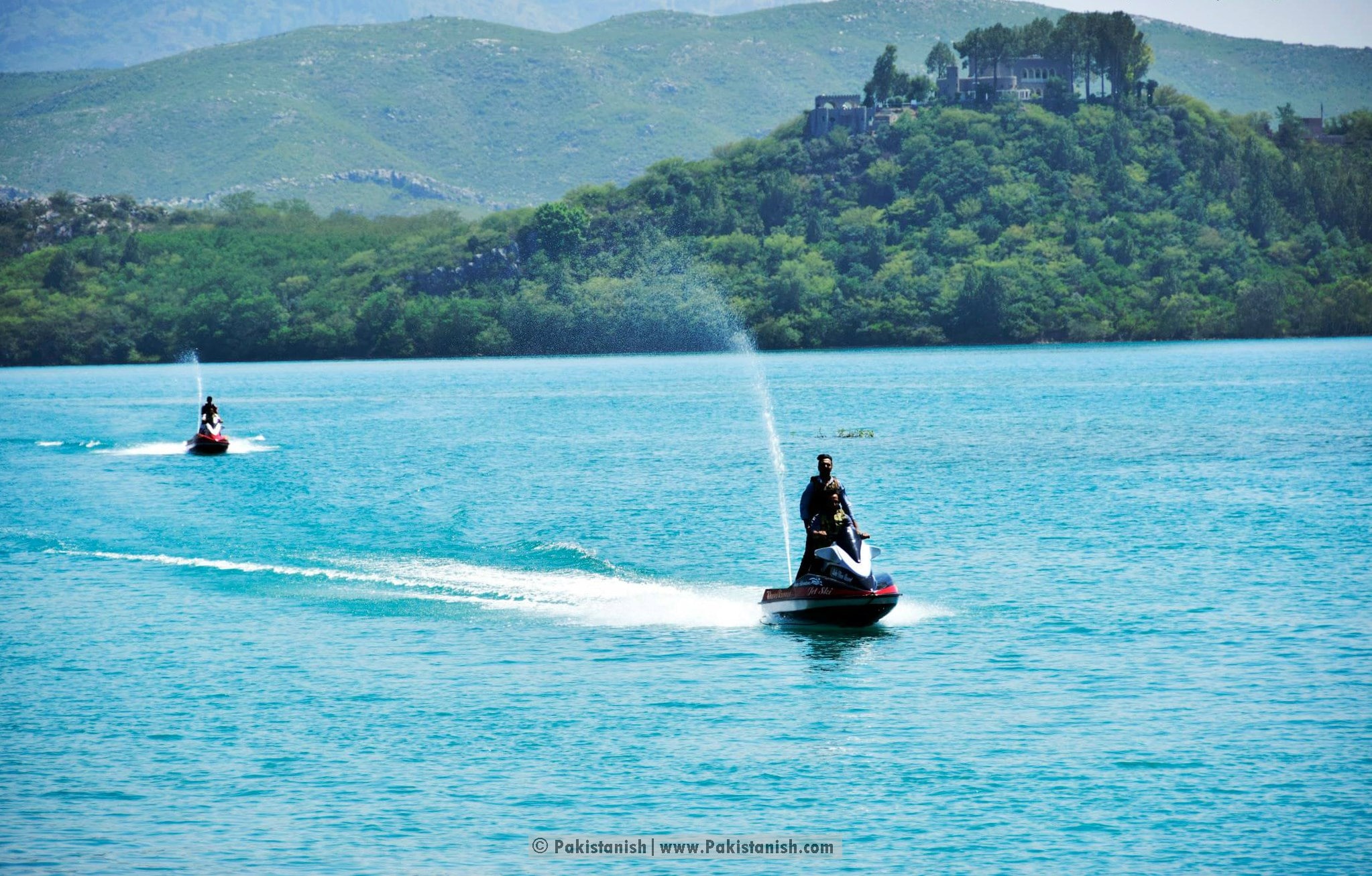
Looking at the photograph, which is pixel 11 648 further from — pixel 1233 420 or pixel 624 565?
pixel 1233 420

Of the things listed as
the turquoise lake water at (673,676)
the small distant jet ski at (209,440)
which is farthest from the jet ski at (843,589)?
the small distant jet ski at (209,440)

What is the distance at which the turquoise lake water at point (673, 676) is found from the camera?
25.5 meters

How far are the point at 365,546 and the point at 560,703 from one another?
25.0 meters

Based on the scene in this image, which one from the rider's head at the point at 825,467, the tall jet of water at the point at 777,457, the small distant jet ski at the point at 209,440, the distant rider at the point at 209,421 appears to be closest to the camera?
the rider's head at the point at 825,467

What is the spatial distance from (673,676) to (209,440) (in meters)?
62.5

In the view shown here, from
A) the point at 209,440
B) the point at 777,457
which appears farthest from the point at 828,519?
the point at 209,440

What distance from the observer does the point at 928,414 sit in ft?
411

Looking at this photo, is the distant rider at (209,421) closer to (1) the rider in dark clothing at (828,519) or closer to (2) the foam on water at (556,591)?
(2) the foam on water at (556,591)

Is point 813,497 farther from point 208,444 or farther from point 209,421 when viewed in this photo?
point 208,444

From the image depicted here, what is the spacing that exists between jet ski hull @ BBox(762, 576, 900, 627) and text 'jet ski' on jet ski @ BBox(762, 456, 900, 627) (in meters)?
0.01

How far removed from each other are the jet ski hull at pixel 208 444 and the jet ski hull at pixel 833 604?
59.6 metres

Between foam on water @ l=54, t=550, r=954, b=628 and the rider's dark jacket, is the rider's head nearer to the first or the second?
the rider's dark jacket

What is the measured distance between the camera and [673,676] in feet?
113

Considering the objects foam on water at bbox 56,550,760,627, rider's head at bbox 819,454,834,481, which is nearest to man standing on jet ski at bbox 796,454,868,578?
rider's head at bbox 819,454,834,481
